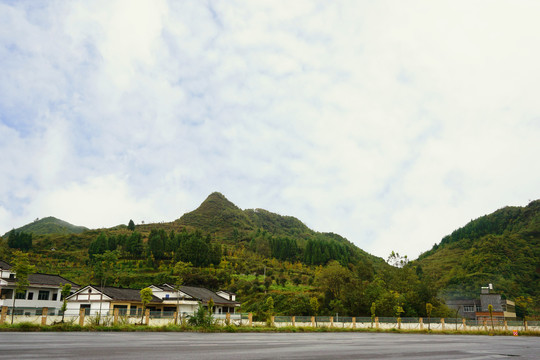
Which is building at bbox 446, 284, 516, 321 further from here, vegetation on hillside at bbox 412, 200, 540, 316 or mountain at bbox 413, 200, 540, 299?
mountain at bbox 413, 200, 540, 299

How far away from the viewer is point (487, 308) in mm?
79438

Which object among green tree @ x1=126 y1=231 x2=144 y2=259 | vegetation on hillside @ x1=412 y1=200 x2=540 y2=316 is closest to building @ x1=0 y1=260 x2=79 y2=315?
green tree @ x1=126 y1=231 x2=144 y2=259

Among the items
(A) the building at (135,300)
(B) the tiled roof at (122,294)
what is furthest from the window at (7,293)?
(B) the tiled roof at (122,294)

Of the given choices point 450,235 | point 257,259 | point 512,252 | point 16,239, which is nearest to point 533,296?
point 512,252

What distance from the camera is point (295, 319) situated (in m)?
44.1

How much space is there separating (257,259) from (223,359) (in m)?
112

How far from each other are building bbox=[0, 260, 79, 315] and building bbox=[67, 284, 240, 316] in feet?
10.8

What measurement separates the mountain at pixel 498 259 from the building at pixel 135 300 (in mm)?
69977

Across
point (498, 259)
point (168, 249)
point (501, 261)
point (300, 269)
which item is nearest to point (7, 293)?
point (168, 249)

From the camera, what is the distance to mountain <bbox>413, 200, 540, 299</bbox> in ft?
350

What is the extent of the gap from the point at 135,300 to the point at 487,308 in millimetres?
66822

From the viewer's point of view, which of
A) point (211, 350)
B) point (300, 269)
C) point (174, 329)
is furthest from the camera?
point (300, 269)

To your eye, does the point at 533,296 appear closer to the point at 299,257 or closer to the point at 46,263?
the point at 299,257

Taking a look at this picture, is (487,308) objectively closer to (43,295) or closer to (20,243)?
(43,295)
